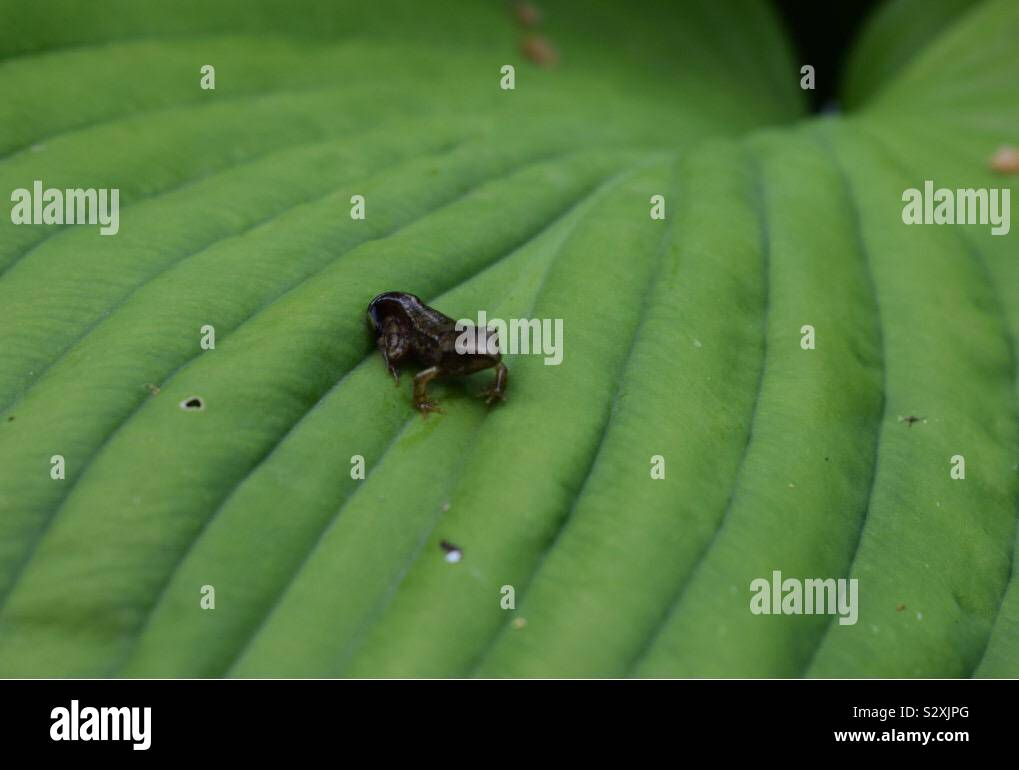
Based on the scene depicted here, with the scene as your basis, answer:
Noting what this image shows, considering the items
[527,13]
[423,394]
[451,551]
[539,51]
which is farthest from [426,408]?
[527,13]

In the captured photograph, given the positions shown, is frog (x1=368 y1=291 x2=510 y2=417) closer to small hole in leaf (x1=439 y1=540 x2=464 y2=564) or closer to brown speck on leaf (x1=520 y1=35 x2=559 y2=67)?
small hole in leaf (x1=439 y1=540 x2=464 y2=564)

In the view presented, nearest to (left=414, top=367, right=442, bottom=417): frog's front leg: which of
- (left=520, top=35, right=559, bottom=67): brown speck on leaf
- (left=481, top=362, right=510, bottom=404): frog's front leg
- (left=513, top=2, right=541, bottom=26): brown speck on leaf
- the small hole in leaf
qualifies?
(left=481, top=362, right=510, bottom=404): frog's front leg

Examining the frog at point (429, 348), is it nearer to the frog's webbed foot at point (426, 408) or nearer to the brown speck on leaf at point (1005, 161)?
the frog's webbed foot at point (426, 408)

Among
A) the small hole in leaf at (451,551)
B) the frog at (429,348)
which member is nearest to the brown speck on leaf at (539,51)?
the frog at (429,348)

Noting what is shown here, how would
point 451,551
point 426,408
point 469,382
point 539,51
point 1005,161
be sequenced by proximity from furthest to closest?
point 539,51 → point 1005,161 → point 469,382 → point 426,408 → point 451,551

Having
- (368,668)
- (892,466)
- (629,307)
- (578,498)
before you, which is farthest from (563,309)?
(368,668)

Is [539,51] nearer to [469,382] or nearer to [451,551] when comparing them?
[469,382]
